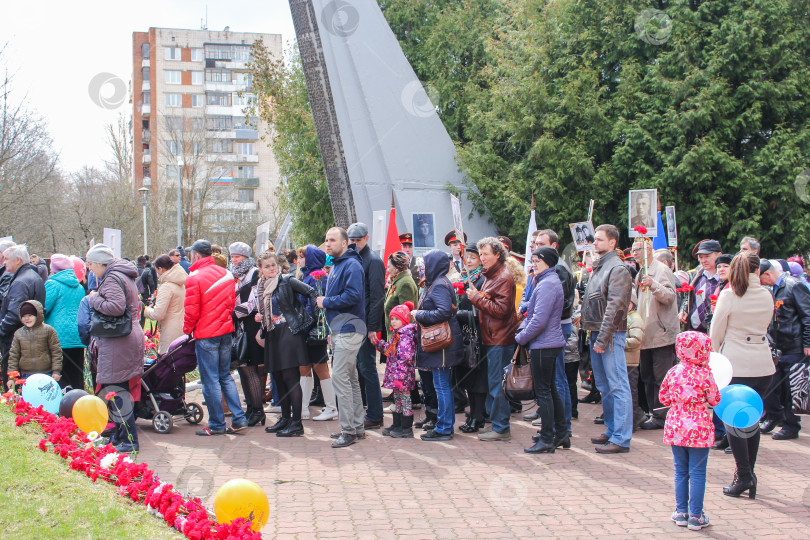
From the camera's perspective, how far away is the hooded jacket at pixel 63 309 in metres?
Result: 8.34

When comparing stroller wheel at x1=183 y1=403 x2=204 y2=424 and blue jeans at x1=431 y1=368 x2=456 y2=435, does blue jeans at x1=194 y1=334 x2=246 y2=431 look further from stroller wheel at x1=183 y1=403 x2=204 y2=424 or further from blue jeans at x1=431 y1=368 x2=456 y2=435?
blue jeans at x1=431 y1=368 x2=456 y2=435

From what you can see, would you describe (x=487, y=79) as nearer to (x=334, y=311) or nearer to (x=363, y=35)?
(x=363, y=35)

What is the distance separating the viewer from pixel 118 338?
6.98 m

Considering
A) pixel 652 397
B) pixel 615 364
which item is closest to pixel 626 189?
pixel 652 397

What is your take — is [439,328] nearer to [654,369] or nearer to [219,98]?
[654,369]

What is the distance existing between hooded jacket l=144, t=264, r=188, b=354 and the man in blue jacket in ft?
7.16

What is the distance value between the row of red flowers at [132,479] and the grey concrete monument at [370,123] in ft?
38.5

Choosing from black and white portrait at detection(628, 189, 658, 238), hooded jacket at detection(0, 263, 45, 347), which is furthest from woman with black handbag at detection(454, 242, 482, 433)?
hooded jacket at detection(0, 263, 45, 347)

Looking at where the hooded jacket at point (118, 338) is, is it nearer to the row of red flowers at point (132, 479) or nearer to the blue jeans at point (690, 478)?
the row of red flowers at point (132, 479)

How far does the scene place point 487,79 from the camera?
1927cm

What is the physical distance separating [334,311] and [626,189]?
36.8 feet

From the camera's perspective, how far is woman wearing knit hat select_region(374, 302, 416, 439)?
7496mm

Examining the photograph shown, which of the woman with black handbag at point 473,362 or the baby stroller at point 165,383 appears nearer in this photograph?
the woman with black handbag at point 473,362

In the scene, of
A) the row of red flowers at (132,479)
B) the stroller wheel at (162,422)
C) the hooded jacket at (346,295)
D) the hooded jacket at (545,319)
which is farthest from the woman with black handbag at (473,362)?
the row of red flowers at (132,479)
